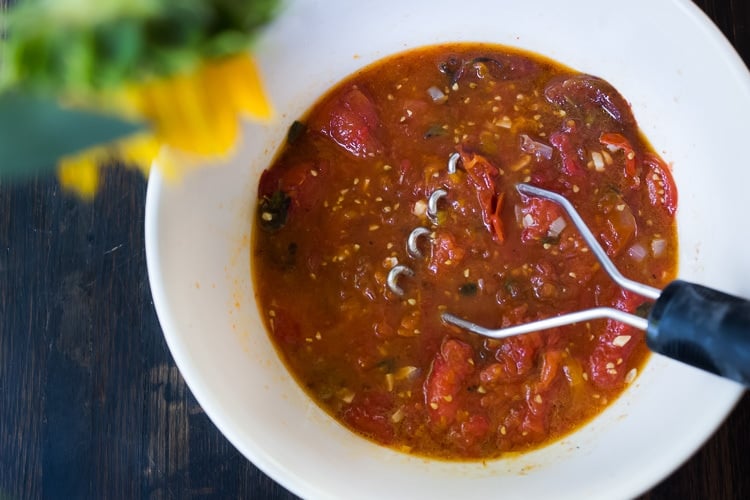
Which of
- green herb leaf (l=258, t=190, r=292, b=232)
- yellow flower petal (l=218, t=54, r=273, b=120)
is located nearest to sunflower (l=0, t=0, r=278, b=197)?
yellow flower petal (l=218, t=54, r=273, b=120)

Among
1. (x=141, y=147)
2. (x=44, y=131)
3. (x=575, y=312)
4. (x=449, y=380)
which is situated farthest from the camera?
(x=449, y=380)

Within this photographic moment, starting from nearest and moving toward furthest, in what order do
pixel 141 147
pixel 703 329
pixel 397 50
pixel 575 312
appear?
1. pixel 141 147
2. pixel 703 329
3. pixel 575 312
4. pixel 397 50

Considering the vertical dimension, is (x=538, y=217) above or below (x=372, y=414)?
above

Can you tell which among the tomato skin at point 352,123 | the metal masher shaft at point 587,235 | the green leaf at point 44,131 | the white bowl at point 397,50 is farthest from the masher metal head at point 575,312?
the green leaf at point 44,131

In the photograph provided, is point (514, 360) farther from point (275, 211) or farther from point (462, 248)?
point (275, 211)

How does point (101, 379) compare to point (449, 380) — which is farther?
point (101, 379)

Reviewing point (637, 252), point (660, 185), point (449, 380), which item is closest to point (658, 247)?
point (637, 252)
